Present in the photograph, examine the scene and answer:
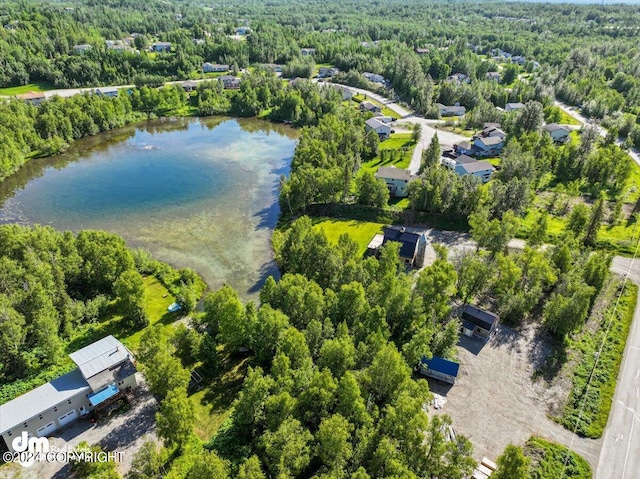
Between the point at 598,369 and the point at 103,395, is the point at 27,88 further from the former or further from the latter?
the point at 598,369

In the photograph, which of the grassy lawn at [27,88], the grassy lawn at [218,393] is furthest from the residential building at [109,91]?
the grassy lawn at [218,393]

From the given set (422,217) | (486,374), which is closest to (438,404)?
(486,374)

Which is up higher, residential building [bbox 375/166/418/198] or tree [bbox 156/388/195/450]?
tree [bbox 156/388/195/450]

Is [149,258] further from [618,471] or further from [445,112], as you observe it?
[445,112]

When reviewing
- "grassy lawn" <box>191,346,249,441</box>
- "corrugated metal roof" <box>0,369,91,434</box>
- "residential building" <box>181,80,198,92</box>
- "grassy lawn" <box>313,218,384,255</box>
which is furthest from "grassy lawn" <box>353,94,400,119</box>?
"corrugated metal roof" <box>0,369,91,434</box>

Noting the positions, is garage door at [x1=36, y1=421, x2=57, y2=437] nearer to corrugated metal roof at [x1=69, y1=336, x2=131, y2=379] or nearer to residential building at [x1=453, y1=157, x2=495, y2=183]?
corrugated metal roof at [x1=69, y1=336, x2=131, y2=379]
